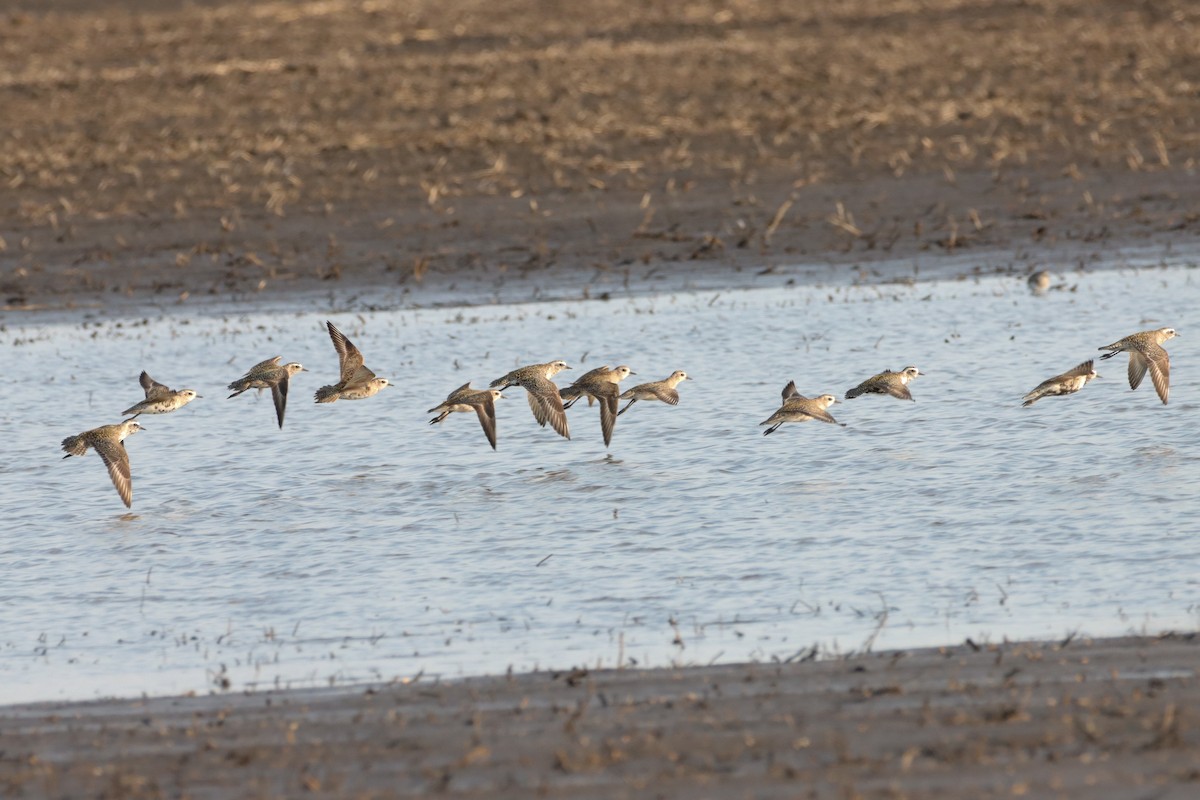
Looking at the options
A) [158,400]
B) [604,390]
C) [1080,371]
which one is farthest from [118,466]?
[1080,371]

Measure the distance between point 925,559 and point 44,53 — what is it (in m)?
29.6

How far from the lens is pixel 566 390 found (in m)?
16.3

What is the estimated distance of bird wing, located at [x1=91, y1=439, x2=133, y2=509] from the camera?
14617mm

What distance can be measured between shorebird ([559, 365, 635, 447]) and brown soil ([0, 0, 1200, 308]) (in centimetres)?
647

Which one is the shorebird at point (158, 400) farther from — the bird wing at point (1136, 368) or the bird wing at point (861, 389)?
the bird wing at point (1136, 368)

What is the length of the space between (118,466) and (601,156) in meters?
12.9

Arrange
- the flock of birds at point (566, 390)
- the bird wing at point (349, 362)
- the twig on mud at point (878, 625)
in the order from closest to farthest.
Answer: the twig on mud at point (878, 625) → the flock of birds at point (566, 390) → the bird wing at point (349, 362)

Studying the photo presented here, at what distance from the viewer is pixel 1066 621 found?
10.5 metres

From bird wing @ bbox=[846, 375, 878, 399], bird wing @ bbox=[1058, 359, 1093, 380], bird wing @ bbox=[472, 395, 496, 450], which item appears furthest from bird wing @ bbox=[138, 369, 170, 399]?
bird wing @ bbox=[1058, 359, 1093, 380]

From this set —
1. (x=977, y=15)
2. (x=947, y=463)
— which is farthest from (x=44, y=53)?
(x=947, y=463)

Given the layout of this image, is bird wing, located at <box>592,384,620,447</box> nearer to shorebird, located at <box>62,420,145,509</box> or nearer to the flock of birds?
the flock of birds

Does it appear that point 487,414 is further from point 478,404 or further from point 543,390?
point 543,390

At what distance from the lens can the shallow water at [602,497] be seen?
10836mm

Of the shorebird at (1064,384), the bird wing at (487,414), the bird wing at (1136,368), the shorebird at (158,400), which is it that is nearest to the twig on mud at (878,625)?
the shorebird at (1064,384)
